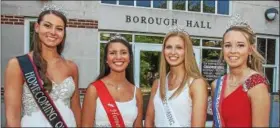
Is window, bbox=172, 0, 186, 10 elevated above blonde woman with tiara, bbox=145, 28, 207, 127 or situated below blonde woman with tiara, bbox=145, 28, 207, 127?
above

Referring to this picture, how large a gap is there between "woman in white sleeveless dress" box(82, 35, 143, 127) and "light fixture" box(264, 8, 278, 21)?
8.32 meters

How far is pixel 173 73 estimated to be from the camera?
3.30 metres

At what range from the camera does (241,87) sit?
2.86 metres

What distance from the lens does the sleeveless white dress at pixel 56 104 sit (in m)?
2.81

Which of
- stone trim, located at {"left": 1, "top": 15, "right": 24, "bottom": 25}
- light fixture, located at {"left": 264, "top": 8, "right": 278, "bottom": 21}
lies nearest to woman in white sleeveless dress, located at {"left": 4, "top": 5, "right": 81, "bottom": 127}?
stone trim, located at {"left": 1, "top": 15, "right": 24, "bottom": 25}

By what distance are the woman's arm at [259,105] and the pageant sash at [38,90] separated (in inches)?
53.6

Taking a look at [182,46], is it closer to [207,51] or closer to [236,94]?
[236,94]

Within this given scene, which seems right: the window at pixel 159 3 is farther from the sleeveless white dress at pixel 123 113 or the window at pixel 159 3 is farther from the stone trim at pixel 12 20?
the sleeveless white dress at pixel 123 113

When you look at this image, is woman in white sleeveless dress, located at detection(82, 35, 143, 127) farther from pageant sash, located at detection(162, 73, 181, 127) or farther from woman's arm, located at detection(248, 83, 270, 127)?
woman's arm, located at detection(248, 83, 270, 127)

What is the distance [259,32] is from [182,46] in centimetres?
836

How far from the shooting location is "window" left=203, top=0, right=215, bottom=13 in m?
10.4

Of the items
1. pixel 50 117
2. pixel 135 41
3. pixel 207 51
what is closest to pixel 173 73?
pixel 50 117

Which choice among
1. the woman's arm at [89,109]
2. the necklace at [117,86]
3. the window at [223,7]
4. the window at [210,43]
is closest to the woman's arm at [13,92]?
the woman's arm at [89,109]

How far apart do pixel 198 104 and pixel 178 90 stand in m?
0.20
